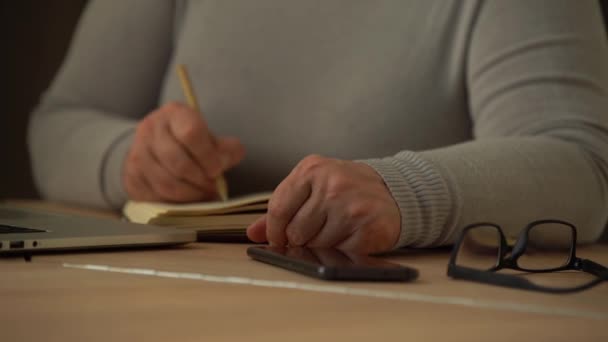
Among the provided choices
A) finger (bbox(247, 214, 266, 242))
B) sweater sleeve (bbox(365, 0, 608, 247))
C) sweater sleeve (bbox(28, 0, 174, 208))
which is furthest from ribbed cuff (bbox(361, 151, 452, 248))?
sweater sleeve (bbox(28, 0, 174, 208))

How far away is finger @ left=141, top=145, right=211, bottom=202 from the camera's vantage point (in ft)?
3.29

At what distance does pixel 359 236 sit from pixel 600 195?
1.15 feet

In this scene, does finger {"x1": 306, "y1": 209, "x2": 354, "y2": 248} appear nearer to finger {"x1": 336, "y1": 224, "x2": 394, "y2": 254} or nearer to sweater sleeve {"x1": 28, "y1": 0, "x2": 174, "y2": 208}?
finger {"x1": 336, "y1": 224, "x2": 394, "y2": 254}

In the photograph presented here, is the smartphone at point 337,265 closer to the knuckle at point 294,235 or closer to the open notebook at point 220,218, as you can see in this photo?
the knuckle at point 294,235

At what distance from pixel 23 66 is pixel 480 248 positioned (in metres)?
1.77

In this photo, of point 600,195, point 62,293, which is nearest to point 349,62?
point 600,195

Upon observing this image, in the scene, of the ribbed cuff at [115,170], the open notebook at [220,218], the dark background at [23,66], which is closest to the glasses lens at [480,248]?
the open notebook at [220,218]

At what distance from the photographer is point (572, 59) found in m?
0.90

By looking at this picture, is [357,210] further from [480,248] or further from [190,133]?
[190,133]

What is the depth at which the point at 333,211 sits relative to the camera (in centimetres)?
60

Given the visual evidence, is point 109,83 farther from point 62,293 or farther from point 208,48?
point 62,293

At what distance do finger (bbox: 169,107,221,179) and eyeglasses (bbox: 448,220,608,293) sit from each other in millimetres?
476

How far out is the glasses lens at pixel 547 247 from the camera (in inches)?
22.9

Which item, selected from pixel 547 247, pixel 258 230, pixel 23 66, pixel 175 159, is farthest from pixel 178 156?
pixel 23 66
